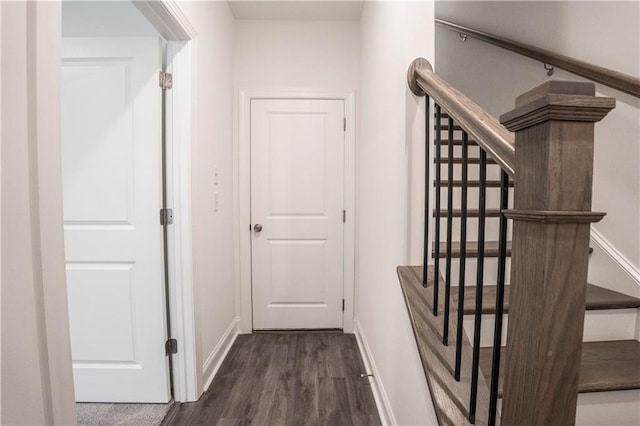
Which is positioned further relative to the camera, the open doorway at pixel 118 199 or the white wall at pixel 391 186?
the open doorway at pixel 118 199

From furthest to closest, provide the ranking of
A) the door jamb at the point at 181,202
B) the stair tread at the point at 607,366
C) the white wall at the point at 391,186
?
the door jamb at the point at 181,202
the white wall at the point at 391,186
the stair tread at the point at 607,366

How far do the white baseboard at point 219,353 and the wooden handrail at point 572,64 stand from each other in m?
2.60

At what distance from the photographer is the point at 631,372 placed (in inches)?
39.0

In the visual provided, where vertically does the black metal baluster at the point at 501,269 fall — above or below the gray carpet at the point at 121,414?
above

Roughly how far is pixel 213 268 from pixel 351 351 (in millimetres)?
1237

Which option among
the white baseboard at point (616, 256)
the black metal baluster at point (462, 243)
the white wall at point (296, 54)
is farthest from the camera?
the white wall at point (296, 54)

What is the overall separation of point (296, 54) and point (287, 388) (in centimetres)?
257

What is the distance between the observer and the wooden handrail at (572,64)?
4.24ft

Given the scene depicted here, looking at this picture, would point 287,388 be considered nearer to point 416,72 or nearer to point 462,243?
point 462,243

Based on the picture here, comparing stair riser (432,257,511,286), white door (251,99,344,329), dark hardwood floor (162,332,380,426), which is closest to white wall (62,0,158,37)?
white door (251,99,344,329)

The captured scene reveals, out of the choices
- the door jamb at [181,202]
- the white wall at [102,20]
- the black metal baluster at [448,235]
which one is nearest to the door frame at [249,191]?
the door jamb at [181,202]

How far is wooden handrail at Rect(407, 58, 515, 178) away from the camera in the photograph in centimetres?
61

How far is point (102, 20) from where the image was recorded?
5.32 feet

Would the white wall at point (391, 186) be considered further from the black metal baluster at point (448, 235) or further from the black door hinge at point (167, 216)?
the black door hinge at point (167, 216)
